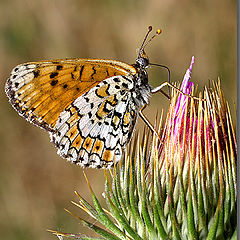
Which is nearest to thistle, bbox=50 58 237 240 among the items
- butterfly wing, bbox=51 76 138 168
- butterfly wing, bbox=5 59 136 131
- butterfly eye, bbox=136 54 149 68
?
butterfly wing, bbox=51 76 138 168

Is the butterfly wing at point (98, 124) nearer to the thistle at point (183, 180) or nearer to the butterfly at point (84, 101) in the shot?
the butterfly at point (84, 101)

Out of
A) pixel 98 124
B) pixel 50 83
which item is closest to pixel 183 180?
pixel 98 124

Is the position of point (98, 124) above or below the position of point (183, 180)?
above

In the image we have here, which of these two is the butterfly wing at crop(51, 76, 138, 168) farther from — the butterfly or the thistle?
the thistle

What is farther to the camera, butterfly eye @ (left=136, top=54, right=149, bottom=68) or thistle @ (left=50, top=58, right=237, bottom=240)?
butterfly eye @ (left=136, top=54, right=149, bottom=68)

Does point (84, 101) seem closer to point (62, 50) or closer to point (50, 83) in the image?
point (50, 83)

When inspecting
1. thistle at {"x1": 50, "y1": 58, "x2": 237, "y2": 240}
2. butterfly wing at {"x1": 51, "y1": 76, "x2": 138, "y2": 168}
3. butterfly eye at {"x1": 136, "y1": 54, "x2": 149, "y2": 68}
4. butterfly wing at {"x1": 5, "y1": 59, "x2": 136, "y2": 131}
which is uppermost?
butterfly wing at {"x1": 5, "y1": 59, "x2": 136, "y2": 131}

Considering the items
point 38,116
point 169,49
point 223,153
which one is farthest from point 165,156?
point 169,49
